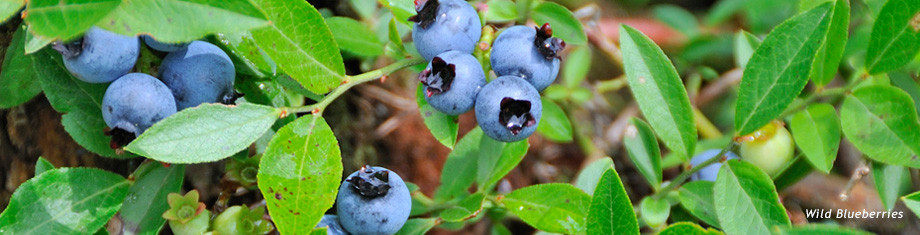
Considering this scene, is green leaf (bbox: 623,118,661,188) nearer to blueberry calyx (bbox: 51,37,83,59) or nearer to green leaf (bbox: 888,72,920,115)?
green leaf (bbox: 888,72,920,115)

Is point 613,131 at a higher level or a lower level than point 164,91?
lower

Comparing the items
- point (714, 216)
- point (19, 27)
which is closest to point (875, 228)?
point (714, 216)

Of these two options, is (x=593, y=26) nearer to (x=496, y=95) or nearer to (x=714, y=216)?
(x=714, y=216)

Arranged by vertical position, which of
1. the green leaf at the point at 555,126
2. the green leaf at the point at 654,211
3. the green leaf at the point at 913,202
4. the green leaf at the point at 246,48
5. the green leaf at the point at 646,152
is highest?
the green leaf at the point at 246,48

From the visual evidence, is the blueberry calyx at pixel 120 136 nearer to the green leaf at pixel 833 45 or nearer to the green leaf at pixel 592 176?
the green leaf at pixel 592 176

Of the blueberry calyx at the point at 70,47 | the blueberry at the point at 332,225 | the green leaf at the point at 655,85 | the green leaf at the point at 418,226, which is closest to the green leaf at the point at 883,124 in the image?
the green leaf at the point at 655,85

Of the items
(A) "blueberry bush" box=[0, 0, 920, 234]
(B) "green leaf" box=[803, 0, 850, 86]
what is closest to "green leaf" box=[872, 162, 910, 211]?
(A) "blueberry bush" box=[0, 0, 920, 234]
